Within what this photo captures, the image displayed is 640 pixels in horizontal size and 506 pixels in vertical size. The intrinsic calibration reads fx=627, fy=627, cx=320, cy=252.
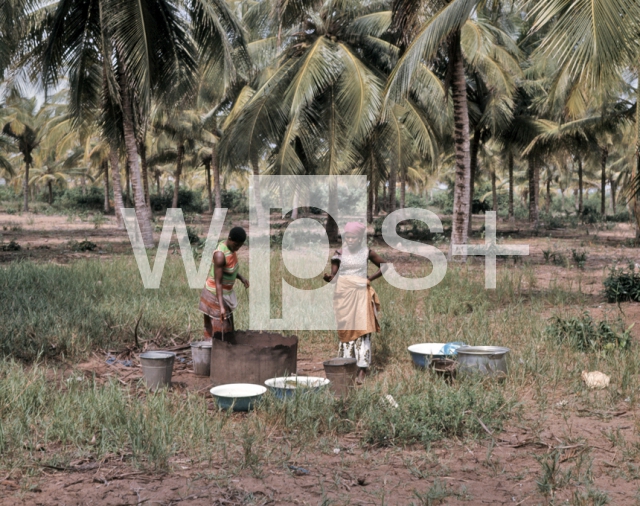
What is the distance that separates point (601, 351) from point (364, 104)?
29.4 ft

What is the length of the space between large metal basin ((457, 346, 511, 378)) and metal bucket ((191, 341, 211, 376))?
213 centimetres

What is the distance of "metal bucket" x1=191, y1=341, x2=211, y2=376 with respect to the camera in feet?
17.8

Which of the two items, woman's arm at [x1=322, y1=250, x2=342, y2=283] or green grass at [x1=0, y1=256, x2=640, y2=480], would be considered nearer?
green grass at [x1=0, y1=256, x2=640, y2=480]

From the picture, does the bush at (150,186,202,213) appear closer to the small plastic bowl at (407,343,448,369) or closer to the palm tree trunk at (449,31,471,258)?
the palm tree trunk at (449,31,471,258)

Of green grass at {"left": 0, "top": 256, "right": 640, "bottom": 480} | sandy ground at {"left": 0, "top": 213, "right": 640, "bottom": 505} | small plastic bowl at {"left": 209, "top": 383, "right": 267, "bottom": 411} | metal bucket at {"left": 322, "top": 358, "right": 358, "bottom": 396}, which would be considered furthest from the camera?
metal bucket at {"left": 322, "top": 358, "right": 358, "bottom": 396}

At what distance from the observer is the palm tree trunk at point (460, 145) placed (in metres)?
11.6

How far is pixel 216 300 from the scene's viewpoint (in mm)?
5539

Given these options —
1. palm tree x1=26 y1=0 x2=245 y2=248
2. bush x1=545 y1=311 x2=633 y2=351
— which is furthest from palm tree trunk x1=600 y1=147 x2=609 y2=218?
bush x1=545 y1=311 x2=633 y2=351

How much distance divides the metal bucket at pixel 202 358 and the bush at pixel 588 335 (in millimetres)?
3190

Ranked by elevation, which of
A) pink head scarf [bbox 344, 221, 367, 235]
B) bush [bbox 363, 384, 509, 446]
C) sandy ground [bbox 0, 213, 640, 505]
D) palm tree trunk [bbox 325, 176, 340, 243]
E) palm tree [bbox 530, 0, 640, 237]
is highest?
palm tree [bbox 530, 0, 640, 237]

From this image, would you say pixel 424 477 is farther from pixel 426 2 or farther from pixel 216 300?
pixel 426 2

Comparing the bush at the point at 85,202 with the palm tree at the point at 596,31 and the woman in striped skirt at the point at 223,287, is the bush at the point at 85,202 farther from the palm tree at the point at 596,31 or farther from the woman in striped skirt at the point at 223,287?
the palm tree at the point at 596,31

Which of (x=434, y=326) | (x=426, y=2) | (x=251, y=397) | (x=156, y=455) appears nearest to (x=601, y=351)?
(x=434, y=326)

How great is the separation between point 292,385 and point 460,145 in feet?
26.9
